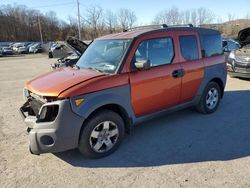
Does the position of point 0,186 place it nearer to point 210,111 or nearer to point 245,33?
point 210,111

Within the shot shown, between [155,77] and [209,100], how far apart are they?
1957mm

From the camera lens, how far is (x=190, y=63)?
4.84m

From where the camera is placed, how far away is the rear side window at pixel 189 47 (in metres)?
4.74

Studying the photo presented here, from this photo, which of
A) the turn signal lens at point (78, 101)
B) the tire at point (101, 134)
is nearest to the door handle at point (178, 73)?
the tire at point (101, 134)

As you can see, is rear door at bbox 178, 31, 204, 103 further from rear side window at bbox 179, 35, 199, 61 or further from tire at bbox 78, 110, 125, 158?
tire at bbox 78, 110, 125, 158

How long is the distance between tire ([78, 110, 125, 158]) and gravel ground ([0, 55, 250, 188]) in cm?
14

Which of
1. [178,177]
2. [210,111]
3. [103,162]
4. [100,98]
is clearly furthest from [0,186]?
[210,111]

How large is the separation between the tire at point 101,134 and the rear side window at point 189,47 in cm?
188

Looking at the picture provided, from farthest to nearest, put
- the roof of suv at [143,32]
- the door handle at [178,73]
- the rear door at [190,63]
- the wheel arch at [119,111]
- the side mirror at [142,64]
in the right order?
1. the rear door at [190,63]
2. the door handle at [178,73]
3. the roof of suv at [143,32]
4. the side mirror at [142,64]
5. the wheel arch at [119,111]

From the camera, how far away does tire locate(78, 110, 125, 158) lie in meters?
3.59

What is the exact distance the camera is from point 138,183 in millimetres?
3121

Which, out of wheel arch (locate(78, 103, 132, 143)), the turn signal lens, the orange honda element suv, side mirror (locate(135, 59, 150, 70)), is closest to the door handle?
the orange honda element suv

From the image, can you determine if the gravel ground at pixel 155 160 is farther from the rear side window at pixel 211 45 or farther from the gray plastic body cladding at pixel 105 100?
the rear side window at pixel 211 45

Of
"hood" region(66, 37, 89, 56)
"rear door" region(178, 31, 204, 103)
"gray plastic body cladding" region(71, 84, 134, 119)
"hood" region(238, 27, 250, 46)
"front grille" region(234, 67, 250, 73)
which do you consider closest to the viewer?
"gray plastic body cladding" region(71, 84, 134, 119)
